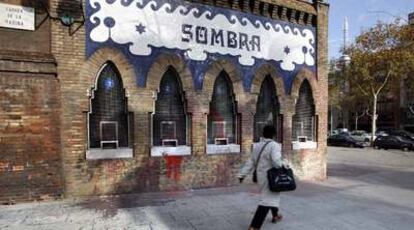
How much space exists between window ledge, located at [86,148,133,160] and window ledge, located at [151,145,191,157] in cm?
62

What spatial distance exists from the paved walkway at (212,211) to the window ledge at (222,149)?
992mm

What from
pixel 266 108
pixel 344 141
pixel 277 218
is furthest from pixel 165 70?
pixel 344 141

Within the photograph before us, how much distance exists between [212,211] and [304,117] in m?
6.20

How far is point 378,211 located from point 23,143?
7.31 metres

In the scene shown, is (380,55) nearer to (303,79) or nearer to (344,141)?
(344,141)

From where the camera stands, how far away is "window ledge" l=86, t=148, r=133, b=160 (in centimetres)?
970

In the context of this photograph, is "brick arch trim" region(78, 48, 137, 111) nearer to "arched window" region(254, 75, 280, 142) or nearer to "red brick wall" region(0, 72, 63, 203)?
"red brick wall" region(0, 72, 63, 203)

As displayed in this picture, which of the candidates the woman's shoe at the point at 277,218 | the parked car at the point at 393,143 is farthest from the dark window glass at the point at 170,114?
the parked car at the point at 393,143

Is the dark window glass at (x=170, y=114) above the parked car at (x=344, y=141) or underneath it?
above

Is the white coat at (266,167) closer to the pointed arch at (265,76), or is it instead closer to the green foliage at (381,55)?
the pointed arch at (265,76)

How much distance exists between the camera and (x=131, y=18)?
10148 millimetres

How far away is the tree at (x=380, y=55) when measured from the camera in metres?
37.5

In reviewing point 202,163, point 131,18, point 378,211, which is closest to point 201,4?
point 131,18

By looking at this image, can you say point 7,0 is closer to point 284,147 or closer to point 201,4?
point 201,4
